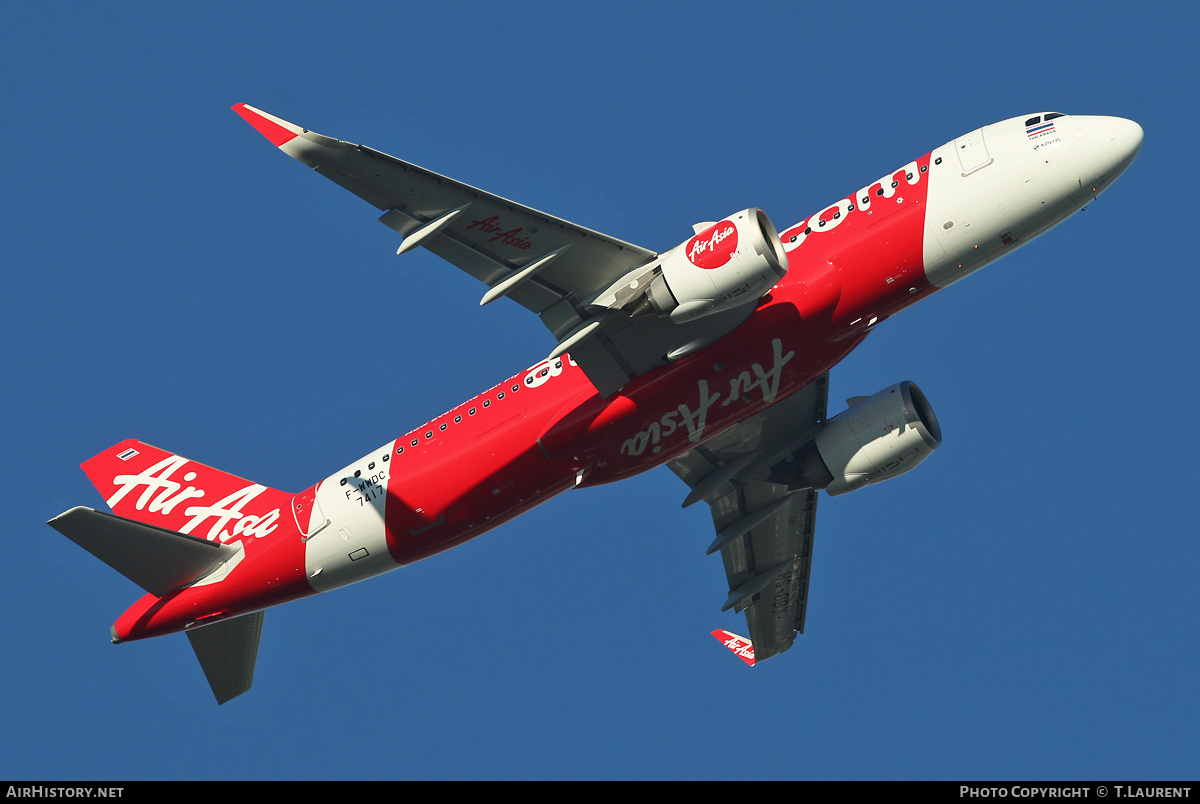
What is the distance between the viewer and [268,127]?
30328mm

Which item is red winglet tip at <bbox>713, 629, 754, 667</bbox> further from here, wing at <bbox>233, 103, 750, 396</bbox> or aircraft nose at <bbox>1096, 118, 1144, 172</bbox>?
aircraft nose at <bbox>1096, 118, 1144, 172</bbox>

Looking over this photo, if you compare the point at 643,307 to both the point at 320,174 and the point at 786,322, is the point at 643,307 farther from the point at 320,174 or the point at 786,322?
the point at 320,174

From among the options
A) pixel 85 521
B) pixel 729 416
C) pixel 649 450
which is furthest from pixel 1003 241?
pixel 85 521

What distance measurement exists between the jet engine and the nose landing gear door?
11965mm

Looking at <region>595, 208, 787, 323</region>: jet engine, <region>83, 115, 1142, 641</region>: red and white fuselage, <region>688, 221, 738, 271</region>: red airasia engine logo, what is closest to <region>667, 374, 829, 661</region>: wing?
<region>83, 115, 1142, 641</region>: red and white fuselage

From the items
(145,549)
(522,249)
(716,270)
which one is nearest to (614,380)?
(522,249)

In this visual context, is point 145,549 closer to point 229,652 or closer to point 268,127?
point 229,652

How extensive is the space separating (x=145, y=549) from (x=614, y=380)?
15.1 m

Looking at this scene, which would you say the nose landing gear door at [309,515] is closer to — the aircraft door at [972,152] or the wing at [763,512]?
the wing at [763,512]

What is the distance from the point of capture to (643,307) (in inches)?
1331

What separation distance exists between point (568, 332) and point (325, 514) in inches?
396

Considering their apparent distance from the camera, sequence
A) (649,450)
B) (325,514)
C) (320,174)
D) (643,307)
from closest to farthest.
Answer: (320,174) → (643,307) → (649,450) → (325,514)

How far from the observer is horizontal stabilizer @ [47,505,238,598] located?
36.5 m

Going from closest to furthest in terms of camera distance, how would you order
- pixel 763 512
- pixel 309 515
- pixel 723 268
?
pixel 723 268, pixel 309 515, pixel 763 512
